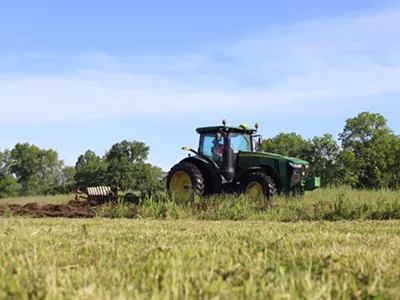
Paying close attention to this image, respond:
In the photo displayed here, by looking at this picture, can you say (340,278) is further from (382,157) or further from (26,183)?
(26,183)

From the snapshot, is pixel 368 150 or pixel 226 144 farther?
pixel 368 150

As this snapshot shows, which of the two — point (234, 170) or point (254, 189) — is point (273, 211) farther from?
point (234, 170)

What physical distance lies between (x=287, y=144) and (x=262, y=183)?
39.9 m

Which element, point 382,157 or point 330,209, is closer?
→ point 330,209

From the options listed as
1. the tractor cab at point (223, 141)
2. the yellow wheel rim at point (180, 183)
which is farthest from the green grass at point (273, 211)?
the yellow wheel rim at point (180, 183)

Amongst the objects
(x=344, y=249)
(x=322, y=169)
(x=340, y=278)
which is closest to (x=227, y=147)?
(x=344, y=249)

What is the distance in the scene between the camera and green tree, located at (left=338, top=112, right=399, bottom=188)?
4341 cm

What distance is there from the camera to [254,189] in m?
13.1

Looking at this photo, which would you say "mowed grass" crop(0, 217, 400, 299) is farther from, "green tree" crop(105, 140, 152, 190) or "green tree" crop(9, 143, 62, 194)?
"green tree" crop(9, 143, 62, 194)

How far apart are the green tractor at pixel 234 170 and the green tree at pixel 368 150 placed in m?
28.8

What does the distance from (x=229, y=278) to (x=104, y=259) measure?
3.32 feet

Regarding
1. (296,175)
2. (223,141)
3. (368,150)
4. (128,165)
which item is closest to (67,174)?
(128,165)

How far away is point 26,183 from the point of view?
72188 mm

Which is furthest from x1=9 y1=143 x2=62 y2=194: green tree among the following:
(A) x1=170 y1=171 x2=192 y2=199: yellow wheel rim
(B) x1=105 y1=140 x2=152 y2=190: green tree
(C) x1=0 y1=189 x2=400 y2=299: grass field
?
(C) x1=0 y1=189 x2=400 y2=299: grass field
